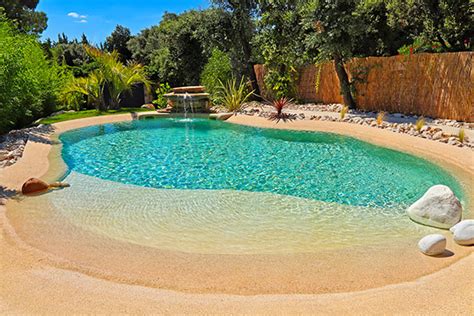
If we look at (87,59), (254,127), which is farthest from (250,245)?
(87,59)

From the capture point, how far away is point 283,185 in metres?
6.52

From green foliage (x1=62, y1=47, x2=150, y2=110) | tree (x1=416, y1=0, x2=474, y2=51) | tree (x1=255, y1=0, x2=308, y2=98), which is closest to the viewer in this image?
tree (x1=416, y1=0, x2=474, y2=51)

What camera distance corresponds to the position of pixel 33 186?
243 inches

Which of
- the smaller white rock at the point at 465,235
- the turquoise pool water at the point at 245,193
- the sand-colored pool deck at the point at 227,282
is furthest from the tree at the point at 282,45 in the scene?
the smaller white rock at the point at 465,235

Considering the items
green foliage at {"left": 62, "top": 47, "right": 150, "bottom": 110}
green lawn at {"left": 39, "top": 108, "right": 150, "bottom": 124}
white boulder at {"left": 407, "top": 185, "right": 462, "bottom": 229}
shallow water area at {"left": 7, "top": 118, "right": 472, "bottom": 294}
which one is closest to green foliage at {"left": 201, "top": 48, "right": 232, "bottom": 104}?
green foliage at {"left": 62, "top": 47, "right": 150, "bottom": 110}

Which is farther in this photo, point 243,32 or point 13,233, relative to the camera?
point 243,32

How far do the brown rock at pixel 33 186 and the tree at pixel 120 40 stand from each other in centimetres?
2433

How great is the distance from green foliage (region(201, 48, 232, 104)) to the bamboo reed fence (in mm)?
4075

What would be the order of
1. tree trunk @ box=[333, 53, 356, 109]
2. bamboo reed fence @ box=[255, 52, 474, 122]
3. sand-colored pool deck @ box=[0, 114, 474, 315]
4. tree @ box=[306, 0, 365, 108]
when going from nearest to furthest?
sand-colored pool deck @ box=[0, 114, 474, 315]
bamboo reed fence @ box=[255, 52, 474, 122]
tree @ box=[306, 0, 365, 108]
tree trunk @ box=[333, 53, 356, 109]

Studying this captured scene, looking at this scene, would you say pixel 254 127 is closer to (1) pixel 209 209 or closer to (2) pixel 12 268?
(1) pixel 209 209

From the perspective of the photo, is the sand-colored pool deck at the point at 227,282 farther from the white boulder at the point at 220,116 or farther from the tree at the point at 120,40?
the tree at the point at 120,40

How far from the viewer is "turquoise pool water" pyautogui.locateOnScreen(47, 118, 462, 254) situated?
180 inches

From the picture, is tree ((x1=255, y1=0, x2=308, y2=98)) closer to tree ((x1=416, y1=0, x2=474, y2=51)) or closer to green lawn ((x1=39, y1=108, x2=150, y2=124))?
tree ((x1=416, y1=0, x2=474, y2=51))

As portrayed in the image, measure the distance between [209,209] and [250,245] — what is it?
1.31 metres
